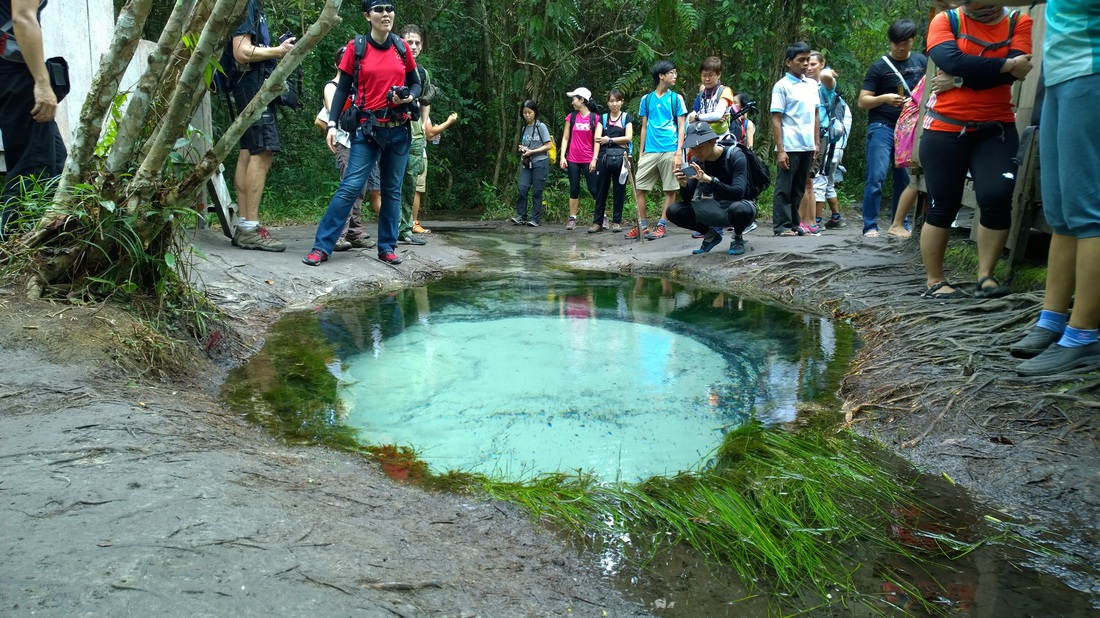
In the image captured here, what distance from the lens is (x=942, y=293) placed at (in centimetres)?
479

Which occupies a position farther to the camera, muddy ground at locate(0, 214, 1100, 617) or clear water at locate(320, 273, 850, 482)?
clear water at locate(320, 273, 850, 482)

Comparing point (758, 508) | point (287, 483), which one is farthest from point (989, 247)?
point (287, 483)

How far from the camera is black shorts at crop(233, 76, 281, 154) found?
243 inches

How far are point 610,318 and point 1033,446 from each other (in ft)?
9.02

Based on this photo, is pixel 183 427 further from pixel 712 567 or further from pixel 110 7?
pixel 110 7

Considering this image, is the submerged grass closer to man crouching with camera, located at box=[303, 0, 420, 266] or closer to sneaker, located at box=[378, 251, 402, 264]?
man crouching with camera, located at box=[303, 0, 420, 266]

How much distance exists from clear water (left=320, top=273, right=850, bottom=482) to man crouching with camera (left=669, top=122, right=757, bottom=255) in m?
1.34

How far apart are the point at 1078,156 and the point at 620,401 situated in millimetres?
2054

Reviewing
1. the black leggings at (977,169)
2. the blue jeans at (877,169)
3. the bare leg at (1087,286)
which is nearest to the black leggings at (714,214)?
the blue jeans at (877,169)

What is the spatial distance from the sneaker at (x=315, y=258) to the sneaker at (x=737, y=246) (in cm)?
344

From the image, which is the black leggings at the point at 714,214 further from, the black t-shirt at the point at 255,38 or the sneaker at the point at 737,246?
the black t-shirt at the point at 255,38

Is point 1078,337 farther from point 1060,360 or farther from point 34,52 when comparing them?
point 34,52

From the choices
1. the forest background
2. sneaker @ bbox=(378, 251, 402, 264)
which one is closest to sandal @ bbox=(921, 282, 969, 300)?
sneaker @ bbox=(378, 251, 402, 264)

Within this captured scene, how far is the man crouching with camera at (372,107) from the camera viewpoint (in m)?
6.12
